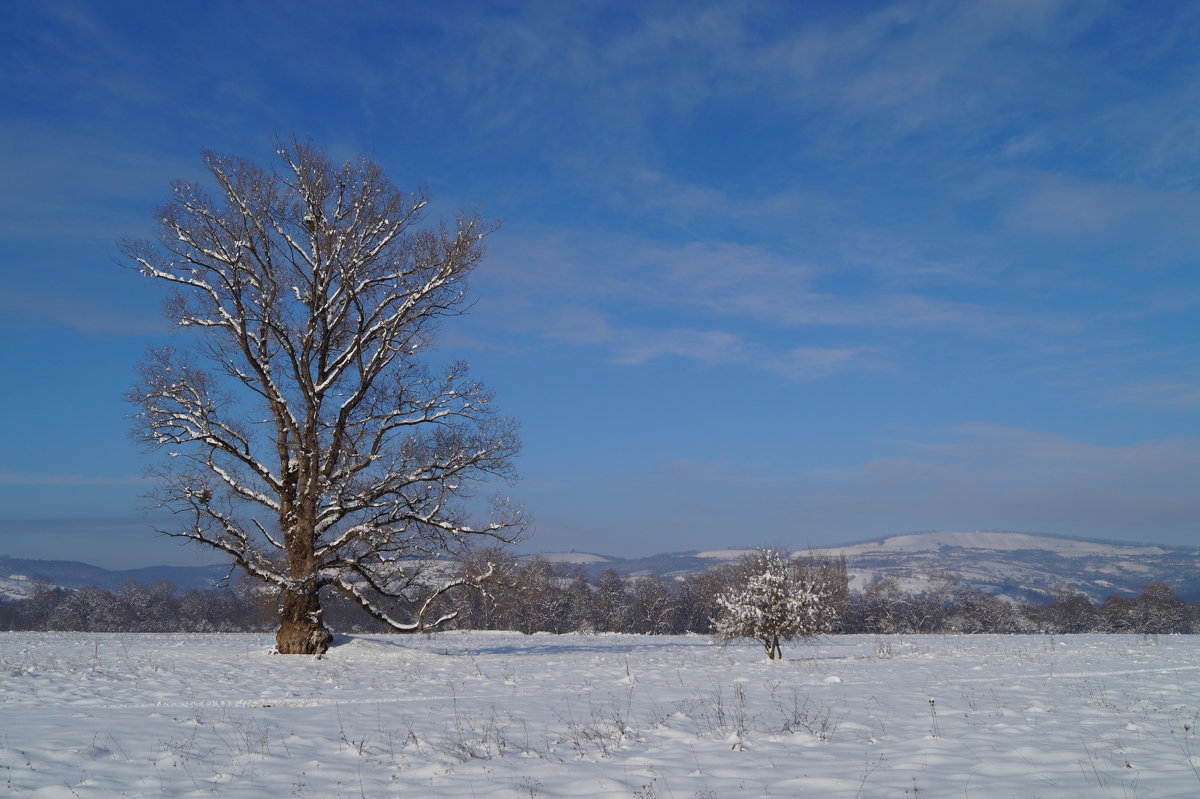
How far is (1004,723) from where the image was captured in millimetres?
8328

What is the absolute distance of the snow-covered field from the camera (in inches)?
234

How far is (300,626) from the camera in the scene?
16.7 m

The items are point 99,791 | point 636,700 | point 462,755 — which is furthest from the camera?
point 636,700

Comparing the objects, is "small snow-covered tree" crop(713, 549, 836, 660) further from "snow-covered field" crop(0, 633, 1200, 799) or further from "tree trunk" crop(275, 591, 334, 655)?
"tree trunk" crop(275, 591, 334, 655)

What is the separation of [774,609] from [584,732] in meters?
11.1

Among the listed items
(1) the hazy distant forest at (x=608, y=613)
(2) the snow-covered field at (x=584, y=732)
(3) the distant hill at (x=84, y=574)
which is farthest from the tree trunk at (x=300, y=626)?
(3) the distant hill at (x=84, y=574)

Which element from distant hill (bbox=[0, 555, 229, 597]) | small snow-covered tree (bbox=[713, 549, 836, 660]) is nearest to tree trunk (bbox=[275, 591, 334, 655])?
small snow-covered tree (bbox=[713, 549, 836, 660])

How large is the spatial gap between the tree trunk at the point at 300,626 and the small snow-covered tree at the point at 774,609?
9.97 meters

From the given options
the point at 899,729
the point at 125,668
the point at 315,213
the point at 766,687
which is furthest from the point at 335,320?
the point at 899,729

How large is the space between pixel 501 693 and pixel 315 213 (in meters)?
11.9

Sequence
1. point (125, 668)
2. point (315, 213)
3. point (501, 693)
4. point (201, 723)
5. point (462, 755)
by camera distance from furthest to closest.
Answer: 1. point (315, 213)
2. point (125, 668)
3. point (501, 693)
4. point (201, 723)
5. point (462, 755)

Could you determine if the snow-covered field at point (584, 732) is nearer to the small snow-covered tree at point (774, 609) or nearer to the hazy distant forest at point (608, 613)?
the small snow-covered tree at point (774, 609)

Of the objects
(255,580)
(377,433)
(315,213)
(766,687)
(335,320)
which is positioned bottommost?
(766,687)

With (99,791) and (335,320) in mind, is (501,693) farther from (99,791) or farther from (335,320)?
(335,320)
